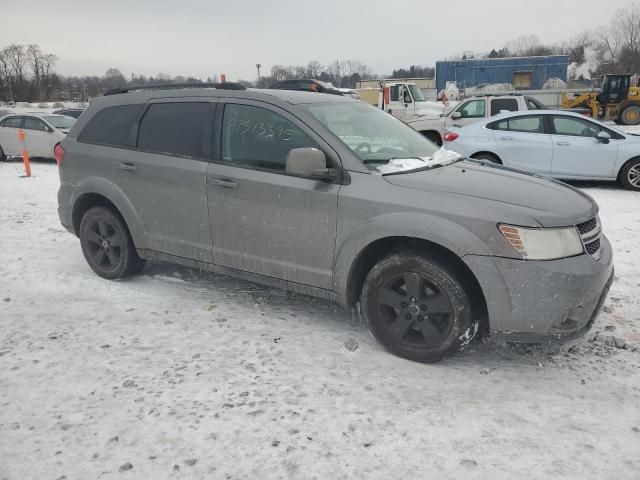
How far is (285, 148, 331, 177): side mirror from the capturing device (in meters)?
3.43

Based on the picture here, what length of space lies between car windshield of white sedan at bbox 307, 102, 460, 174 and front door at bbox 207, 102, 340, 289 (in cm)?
26

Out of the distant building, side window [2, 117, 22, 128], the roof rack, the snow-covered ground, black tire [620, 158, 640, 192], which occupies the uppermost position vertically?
the distant building

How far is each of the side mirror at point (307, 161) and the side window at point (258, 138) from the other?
22 centimetres

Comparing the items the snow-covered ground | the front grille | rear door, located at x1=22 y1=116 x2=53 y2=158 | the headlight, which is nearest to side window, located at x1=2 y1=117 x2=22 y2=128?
rear door, located at x1=22 y1=116 x2=53 y2=158

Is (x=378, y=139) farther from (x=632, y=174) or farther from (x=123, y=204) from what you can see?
(x=632, y=174)

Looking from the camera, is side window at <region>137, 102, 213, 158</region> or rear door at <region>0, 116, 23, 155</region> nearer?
side window at <region>137, 102, 213, 158</region>

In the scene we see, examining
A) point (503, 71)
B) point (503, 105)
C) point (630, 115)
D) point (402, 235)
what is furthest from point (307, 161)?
point (503, 71)

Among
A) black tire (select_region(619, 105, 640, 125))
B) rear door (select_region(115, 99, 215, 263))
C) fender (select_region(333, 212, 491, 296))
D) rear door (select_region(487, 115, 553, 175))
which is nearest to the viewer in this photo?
fender (select_region(333, 212, 491, 296))

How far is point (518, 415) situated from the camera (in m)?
2.86

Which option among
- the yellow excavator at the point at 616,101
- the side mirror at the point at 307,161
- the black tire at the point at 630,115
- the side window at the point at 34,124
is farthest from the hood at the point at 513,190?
the black tire at the point at 630,115

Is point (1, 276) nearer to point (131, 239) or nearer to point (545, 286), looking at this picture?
A: point (131, 239)

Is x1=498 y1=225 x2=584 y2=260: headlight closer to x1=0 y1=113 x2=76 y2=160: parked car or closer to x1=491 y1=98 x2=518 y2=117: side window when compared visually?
x1=491 y1=98 x2=518 y2=117: side window

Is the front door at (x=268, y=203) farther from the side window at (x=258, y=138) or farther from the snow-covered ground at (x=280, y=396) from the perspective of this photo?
the snow-covered ground at (x=280, y=396)

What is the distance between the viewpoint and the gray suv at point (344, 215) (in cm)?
306
